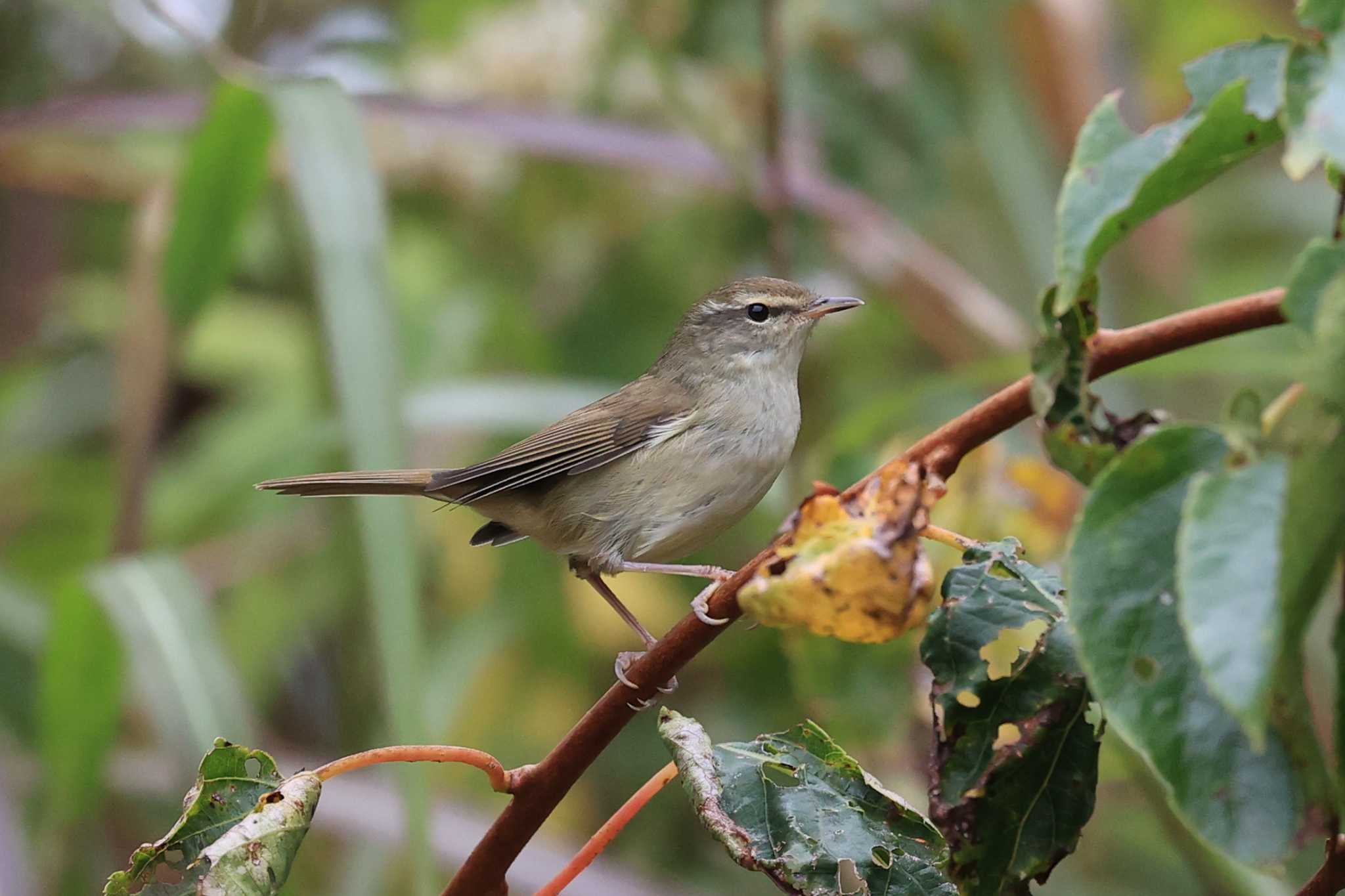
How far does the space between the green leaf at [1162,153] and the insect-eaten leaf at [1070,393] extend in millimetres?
54

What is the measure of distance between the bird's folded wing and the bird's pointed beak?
37 cm

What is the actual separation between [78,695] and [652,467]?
1.31m

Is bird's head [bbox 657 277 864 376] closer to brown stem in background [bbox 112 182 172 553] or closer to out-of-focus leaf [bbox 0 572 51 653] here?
brown stem in background [bbox 112 182 172 553]

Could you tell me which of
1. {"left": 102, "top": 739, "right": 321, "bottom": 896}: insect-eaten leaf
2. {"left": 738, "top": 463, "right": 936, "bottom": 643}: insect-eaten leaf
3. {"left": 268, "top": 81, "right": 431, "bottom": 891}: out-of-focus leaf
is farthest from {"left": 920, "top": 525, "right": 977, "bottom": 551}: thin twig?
{"left": 268, "top": 81, "right": 431, "bottom": 891}: out-of-focus leaf

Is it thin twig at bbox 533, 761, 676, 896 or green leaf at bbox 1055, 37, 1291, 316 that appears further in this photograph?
thin twig at bbox 533, 761, 676, 896

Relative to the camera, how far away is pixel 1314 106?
856mm

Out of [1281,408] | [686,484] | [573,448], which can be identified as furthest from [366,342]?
[1281,408]

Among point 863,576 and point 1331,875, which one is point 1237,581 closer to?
point 863,576

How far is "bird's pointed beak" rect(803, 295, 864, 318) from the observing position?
2867 millimetres

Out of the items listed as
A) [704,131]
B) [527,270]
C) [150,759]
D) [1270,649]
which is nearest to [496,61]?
[527,270]

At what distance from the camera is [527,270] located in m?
4.98

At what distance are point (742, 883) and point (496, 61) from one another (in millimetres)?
2805

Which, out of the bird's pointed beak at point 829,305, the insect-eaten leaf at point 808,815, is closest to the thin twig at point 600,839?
the insect-eaten leaf at point 808,815

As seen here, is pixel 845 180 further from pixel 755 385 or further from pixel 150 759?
pixel 150 759
